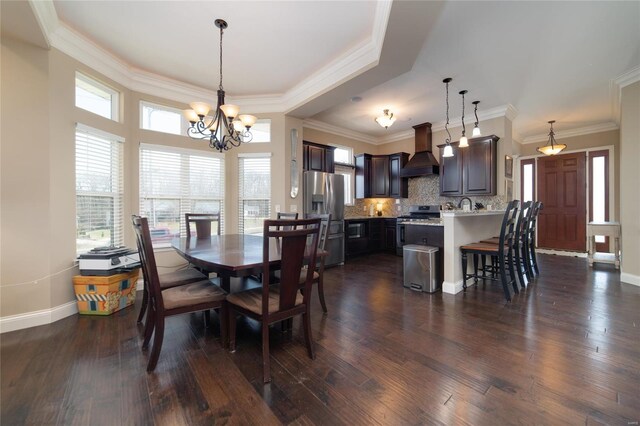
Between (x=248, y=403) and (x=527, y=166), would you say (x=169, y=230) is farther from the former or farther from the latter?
(x=527, y=166)

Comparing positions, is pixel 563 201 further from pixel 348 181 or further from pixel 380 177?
pixel 348 181

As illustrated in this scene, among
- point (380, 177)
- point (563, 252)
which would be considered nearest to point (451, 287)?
point (380, 177)

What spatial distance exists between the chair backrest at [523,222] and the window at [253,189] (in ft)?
12.2

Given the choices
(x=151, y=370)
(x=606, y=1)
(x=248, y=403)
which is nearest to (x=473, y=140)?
(x=606, y=1)

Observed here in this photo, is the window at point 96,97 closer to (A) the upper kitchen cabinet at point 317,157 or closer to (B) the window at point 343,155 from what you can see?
(A) the upper kitchen cabinet at point 317,157

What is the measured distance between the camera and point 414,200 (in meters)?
6.29

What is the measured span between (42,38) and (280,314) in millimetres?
3321

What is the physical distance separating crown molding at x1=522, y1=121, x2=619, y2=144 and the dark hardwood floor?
4933mm

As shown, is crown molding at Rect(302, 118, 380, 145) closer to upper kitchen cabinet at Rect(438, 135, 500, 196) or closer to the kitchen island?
upper kitchen cabinet at Rect(438, 135, 500, 196)

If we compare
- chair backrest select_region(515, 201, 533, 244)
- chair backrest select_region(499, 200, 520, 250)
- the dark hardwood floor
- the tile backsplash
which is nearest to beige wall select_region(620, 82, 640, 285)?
chair backrest select_region(515, 201, 533, 244)

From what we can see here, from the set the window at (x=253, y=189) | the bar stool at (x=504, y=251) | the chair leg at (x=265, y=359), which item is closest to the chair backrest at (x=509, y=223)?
the bar stool at (x=504, y=251)

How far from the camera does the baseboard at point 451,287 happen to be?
3.29 metres

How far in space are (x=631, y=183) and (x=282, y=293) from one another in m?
5.08

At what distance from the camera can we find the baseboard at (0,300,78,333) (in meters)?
2.32
